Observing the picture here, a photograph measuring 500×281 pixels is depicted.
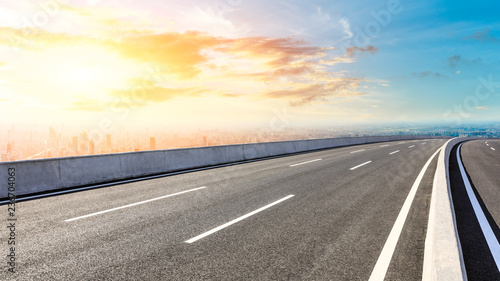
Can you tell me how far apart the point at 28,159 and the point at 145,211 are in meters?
4.38

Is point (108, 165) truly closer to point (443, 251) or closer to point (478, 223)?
point (443, 251)

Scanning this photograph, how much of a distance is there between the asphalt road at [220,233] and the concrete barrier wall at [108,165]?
3.58 ft

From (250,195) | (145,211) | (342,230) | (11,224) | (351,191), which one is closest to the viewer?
(342,230)

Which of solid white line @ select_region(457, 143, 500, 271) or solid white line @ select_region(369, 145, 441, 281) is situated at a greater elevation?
solid white line @ select_region(369, 145, 441, 281)

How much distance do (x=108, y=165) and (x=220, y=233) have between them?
6.48 meters

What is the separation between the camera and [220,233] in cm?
458

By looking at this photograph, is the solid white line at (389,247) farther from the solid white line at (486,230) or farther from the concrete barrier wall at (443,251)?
the solid white line at (486,230)

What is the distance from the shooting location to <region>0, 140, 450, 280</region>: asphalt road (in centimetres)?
341

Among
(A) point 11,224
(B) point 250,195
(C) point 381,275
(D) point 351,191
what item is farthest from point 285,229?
(A) point 11,224

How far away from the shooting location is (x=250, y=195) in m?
7.16

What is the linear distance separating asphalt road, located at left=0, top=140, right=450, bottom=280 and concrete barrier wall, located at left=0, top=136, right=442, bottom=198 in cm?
109

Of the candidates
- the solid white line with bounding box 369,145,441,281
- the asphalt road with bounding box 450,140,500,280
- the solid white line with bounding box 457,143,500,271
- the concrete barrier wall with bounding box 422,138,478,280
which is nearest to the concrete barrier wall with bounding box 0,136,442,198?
the solid white line with bounding box 369,145,441,281

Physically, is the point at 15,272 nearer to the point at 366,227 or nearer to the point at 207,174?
the point at 366,227

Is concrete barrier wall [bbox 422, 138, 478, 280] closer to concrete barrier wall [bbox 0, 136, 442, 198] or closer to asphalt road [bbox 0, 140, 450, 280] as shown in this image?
asphalt road [bbox 0, 140, 450, 280]
